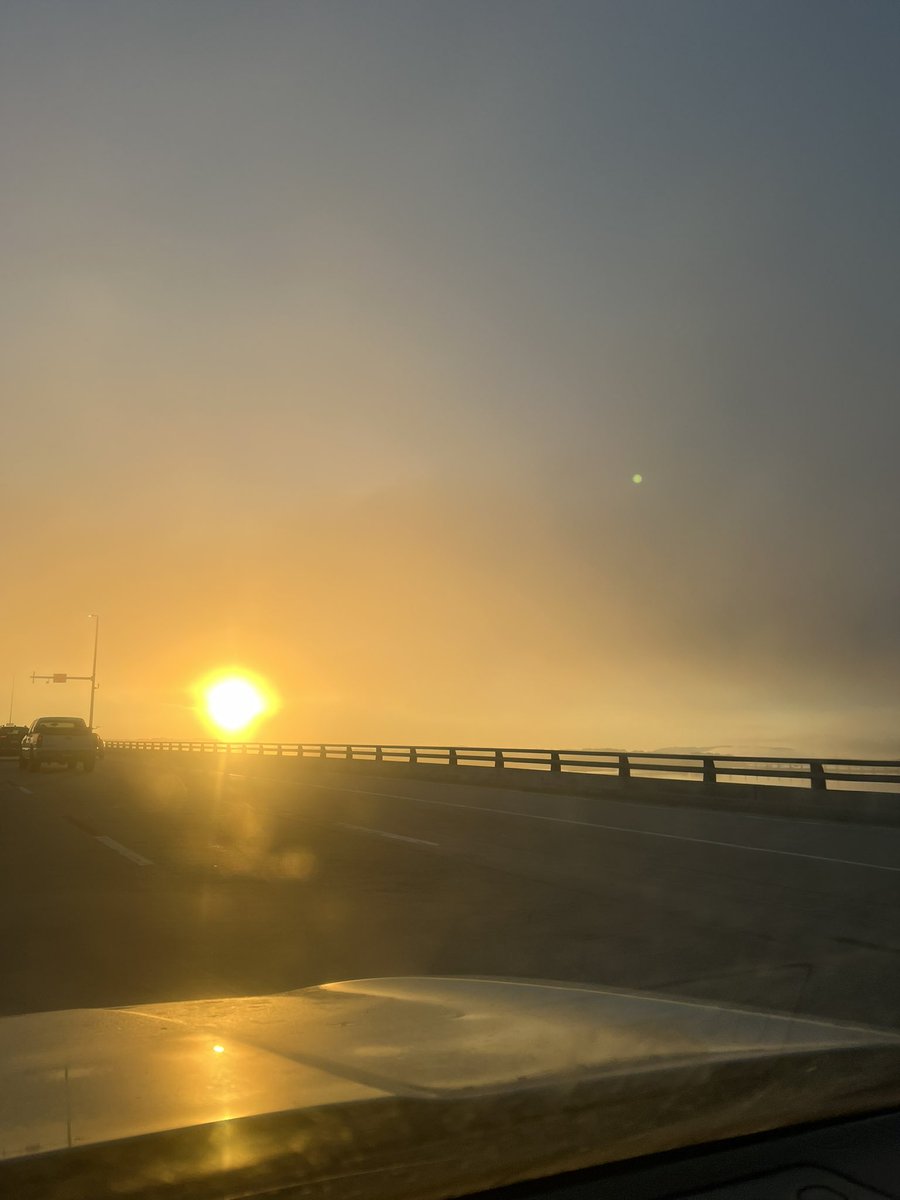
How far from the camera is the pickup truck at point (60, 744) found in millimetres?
43406

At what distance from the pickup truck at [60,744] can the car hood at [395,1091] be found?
43.0 metres

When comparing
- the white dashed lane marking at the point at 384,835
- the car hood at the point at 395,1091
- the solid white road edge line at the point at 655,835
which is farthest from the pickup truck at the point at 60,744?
the car hood at the point at 395,1091

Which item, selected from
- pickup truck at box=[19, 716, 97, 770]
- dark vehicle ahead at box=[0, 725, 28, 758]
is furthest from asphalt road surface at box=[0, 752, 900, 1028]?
dark vehicle ahead at box=[0, 725, 28, 758]

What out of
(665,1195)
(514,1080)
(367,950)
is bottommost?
(367,950)

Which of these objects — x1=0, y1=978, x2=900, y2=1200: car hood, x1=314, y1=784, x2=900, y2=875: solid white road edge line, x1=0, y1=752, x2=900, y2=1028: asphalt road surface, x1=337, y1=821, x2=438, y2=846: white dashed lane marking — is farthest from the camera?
x1=337, y1=821, x2=438, y2=846: white dashed lane marking

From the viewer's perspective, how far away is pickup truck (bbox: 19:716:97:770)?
142 feet

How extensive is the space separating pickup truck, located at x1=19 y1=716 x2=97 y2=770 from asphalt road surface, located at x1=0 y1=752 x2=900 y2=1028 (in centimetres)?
2457

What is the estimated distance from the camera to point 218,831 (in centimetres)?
1712

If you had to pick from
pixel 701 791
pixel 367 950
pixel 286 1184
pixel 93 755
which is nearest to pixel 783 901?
pixel 367 950

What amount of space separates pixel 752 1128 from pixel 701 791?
24.9m

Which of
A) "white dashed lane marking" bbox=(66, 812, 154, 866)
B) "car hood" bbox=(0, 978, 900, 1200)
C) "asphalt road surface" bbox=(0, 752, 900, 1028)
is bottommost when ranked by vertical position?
"asphalt road surface" bbox=(0, 752, 900, 1028)

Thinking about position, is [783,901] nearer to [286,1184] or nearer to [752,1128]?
[752,1128]

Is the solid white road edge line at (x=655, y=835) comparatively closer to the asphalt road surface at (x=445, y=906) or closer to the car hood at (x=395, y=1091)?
the asphalt road surface at (x=445, y=906)

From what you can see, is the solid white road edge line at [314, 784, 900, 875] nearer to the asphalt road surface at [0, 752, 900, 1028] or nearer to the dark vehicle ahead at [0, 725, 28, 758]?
the asphalt road surface at [0, 752, 900, 1028]
